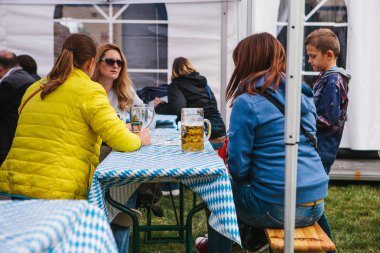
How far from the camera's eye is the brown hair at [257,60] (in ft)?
9.08

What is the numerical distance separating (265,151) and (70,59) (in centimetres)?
105

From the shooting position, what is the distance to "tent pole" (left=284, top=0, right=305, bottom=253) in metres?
2.22

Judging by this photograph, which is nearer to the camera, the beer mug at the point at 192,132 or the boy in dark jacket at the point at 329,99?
the beer mug at the point at 192,132

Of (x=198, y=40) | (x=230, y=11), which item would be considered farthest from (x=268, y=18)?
(x=198, y=40)

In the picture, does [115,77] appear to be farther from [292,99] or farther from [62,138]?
[292,99]

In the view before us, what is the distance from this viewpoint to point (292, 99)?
88.9 inches

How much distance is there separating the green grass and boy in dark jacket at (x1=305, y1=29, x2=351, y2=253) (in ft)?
3.11

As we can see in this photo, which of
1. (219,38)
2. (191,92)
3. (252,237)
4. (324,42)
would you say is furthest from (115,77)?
(219,38)

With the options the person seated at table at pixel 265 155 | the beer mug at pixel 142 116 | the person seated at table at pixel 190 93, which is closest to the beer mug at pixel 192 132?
the person seated at table at pixel 265 155

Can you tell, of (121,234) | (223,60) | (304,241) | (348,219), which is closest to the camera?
(304,241)

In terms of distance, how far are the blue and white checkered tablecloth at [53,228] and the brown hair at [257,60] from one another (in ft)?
4.73

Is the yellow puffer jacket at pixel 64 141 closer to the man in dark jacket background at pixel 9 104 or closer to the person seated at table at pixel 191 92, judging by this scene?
the man in dark jacket background at pixel 9 104

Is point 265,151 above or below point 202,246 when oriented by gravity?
above

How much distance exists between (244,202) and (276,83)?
577 millimetres
